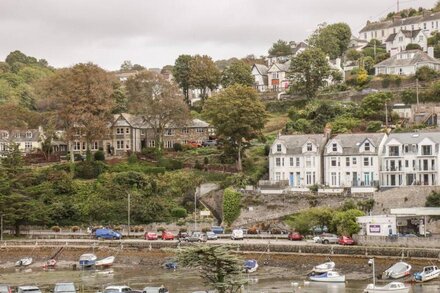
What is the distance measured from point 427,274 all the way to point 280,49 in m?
105

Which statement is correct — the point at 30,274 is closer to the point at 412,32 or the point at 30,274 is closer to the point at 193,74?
the point at 193,74

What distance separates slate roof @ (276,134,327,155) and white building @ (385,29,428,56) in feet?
143

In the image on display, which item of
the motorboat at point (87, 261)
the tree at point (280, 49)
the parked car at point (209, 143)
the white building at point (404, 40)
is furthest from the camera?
the tree at point (280, 49)

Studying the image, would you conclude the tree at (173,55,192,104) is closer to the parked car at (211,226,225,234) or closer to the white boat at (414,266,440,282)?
the parked car at (211,226,225,234)

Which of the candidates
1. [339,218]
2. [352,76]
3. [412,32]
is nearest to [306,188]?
[339,218]

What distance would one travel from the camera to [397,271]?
60.7 m

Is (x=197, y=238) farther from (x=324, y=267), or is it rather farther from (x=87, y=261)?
(x=324, y=267)

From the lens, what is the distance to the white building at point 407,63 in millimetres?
116062

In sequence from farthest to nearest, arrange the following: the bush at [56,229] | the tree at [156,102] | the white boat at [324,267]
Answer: the tree at [156,102]
the bush at [56,229]
the white boat at [324,267]

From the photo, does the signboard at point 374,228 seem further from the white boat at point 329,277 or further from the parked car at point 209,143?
the parked car at point 209,143

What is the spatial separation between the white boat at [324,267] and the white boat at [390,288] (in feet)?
24.9

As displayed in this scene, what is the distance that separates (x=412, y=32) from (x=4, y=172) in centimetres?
7403

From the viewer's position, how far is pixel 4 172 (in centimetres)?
8656

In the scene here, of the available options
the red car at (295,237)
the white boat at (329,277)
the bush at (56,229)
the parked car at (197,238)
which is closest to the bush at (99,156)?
the bush at (56,229)
